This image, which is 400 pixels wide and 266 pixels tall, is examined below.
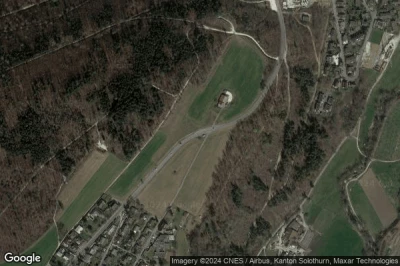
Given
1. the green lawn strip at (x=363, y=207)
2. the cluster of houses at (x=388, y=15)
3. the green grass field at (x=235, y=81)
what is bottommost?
the green lawn strip at (x=363, y=207)

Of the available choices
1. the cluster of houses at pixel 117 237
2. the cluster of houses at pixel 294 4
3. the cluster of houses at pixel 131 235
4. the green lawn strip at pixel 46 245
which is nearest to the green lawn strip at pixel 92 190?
the cluster of houses at pixel 117 237

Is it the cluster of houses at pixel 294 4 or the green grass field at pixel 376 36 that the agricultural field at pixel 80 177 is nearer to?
the cluster of houses at pixel 294 4

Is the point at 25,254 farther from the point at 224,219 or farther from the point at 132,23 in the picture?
the point at 132,23

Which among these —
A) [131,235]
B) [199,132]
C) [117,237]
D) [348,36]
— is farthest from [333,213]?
[117,237]

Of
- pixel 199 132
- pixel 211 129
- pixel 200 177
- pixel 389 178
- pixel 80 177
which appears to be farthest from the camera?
pixel 389 178

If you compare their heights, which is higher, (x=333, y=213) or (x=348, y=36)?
(x=348, y=36)

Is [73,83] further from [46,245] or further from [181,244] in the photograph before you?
[181,244]

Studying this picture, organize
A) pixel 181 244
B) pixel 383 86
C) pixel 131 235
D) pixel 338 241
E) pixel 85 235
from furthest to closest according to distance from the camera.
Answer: pixel 383 86
pixel 338 241
pixel 181 244
pixel 131 235
pixel 85 235

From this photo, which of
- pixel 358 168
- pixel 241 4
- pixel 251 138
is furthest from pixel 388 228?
pixel 241 4
